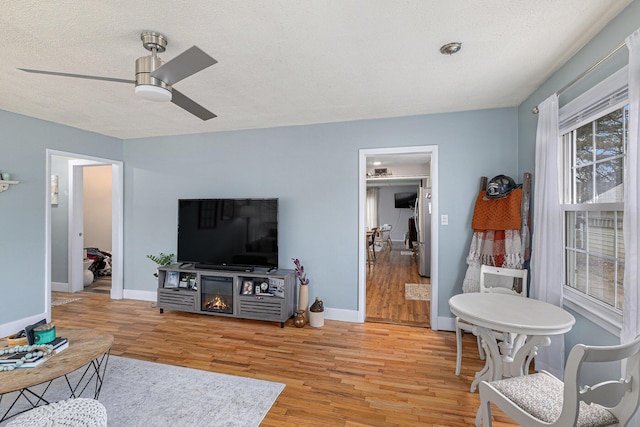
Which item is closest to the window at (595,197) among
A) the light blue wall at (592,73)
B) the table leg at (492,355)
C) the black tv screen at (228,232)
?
the light blue wall at (592,73)

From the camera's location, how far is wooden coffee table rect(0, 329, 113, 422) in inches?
62.1

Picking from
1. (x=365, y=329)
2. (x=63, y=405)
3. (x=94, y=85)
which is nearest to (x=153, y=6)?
(x=94, y=85)

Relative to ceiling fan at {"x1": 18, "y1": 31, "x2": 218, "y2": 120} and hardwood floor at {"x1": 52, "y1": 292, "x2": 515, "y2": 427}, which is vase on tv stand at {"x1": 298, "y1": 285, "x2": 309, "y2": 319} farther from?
ceiling fan at {"x1": 18, "y1": 31, "x2": 218, "y2": 120}

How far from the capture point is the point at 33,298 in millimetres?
3422

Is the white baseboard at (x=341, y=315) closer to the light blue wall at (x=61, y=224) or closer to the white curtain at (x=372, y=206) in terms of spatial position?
the light blue wall at (x=61, y=224)

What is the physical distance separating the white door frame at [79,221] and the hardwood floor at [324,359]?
1.85 feet

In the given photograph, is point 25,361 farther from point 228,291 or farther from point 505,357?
point 505,357

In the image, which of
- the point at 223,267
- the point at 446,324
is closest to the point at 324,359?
the point at 446,324

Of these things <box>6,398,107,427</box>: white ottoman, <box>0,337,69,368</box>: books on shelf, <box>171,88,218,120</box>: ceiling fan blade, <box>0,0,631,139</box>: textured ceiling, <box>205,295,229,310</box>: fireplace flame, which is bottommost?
<box>205,295,229,310</box>: fireplace flame

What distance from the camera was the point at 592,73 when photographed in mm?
1872

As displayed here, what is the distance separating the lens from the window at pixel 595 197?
1.75 meters

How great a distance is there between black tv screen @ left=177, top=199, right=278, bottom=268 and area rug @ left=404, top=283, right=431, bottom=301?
7.82 ft

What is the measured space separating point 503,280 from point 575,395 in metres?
1.99

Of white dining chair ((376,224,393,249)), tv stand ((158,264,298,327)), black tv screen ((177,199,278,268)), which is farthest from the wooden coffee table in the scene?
white dining chair ((376,224,393,249))
